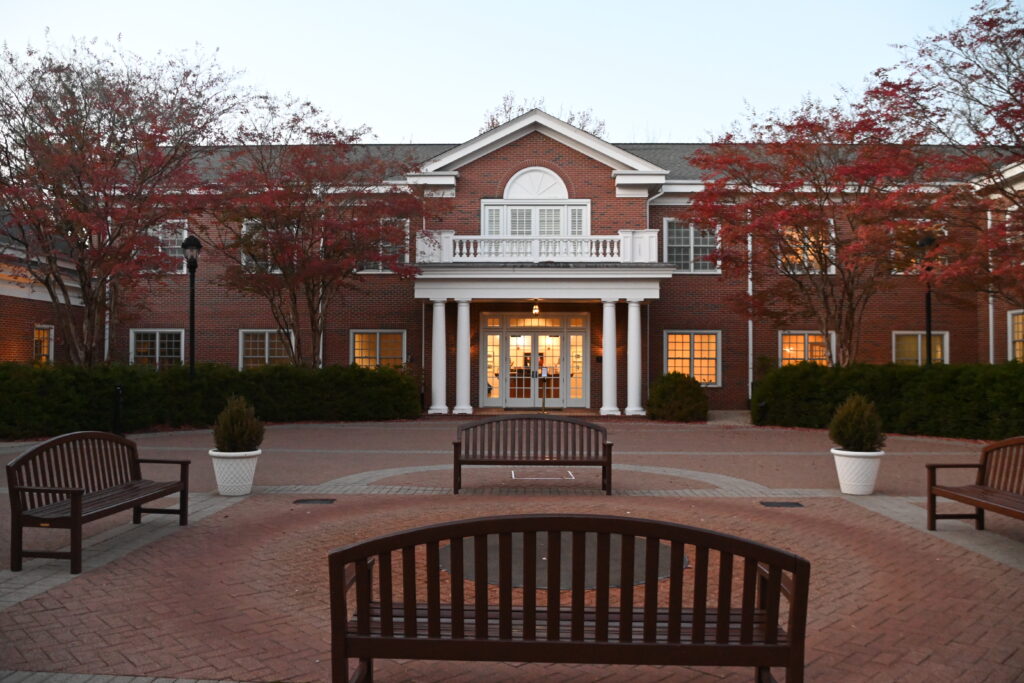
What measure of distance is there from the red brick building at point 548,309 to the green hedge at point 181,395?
96.8 inches

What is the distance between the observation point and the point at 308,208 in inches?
787

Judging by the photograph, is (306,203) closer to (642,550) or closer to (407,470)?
(407,470)

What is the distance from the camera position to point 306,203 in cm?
2000

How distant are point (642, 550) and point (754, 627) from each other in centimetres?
324

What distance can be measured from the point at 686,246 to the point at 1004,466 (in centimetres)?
1849

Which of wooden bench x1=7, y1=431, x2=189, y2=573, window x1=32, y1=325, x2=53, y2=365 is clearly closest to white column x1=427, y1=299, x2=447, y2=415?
window x1=32, y1=325, x2=53, y2=365

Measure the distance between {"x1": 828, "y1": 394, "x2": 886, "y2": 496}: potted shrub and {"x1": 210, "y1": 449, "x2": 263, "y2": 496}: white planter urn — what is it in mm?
7515

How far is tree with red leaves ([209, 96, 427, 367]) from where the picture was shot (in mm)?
19422

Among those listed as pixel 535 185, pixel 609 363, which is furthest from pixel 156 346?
pixel 609 363

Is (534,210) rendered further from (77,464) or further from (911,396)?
(77,464)

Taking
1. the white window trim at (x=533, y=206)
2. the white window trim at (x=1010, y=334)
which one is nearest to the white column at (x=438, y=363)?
the white window trim at (x=533, y=206)

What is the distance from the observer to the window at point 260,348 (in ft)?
85.8

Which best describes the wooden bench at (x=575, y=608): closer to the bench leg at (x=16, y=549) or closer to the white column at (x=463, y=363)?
the bench leg at (x=16, y=549)

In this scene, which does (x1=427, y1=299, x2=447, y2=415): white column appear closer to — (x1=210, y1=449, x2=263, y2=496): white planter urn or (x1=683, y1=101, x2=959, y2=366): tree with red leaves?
(x1=683, y1=101, x2=959, y2=366): tree with red leaves
